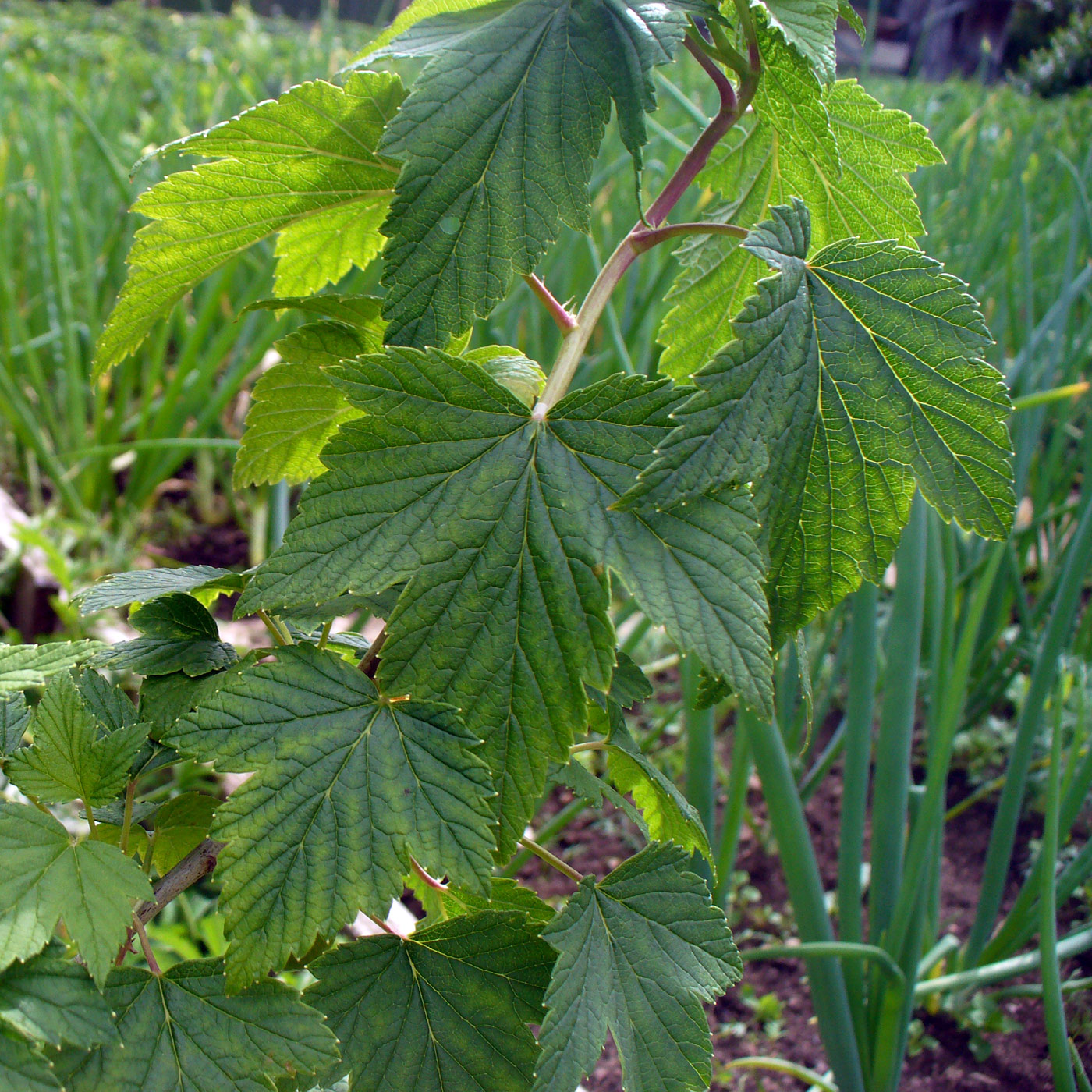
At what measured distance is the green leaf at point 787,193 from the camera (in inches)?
18.3

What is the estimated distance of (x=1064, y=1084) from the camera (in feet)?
2.64

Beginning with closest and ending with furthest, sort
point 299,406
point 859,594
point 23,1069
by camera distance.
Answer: point 23,1069, point 299,406, point 859,594

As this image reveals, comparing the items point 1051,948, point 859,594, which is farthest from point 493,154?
point 1051,948

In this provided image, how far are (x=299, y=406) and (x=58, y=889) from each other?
0.87 feet

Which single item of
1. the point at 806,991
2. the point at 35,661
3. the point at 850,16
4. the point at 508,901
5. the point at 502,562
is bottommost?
the point at 806,991

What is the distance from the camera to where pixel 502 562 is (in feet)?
1.20

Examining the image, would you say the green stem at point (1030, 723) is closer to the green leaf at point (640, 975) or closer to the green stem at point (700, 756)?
the green stem at point (700, 756)

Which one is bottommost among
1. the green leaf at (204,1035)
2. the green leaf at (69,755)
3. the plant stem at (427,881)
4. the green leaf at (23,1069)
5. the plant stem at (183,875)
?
the plant stem at (427,881)

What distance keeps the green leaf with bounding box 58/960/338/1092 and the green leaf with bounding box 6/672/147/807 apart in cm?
7

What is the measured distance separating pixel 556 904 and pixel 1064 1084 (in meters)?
0.66

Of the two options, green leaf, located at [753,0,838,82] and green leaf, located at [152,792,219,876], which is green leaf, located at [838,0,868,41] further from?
green leaf, located at [152,792,219,876]

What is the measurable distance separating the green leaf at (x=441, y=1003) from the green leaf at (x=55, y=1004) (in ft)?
0.31

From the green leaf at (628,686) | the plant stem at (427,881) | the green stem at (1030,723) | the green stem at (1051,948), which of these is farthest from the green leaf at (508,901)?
the green stem at (1030,723)

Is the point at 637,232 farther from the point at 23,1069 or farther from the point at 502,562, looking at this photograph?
the point at 23,1069
